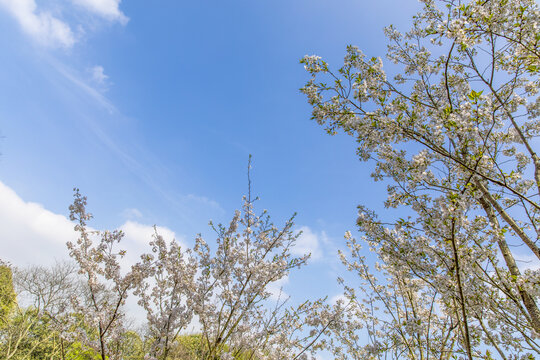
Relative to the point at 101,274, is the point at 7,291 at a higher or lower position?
lower

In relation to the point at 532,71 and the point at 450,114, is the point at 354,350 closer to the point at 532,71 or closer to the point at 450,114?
the point at 450,114

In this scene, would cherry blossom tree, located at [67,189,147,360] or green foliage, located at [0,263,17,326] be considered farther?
green foliage, located at [0,263,17,326]

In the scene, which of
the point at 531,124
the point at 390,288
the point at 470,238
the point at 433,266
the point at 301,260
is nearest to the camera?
the point at 470,238

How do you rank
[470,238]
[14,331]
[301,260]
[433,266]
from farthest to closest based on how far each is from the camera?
1. [14,331]
2. [301,260]
3. [433,266]
4. [470,238]

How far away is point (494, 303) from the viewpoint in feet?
10.7

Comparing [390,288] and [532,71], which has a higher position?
[532,71]

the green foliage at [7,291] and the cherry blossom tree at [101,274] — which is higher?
the cherry blossom tree at [101,274]

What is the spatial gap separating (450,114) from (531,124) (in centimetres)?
199

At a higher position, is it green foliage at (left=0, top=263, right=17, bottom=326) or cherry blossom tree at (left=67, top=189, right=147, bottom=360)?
cherry blossom tree at (left=67, top=189, right=147, bottom=360)

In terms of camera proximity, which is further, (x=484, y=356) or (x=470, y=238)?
(x=484, y=356)

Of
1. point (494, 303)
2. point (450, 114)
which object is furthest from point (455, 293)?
point (450, 114)

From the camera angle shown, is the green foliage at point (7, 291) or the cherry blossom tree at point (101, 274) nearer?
the cherry blossom tree at point (101, 274)

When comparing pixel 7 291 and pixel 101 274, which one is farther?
pixel 7 291

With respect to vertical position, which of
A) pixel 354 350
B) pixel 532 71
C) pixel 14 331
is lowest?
pixel 14 331
